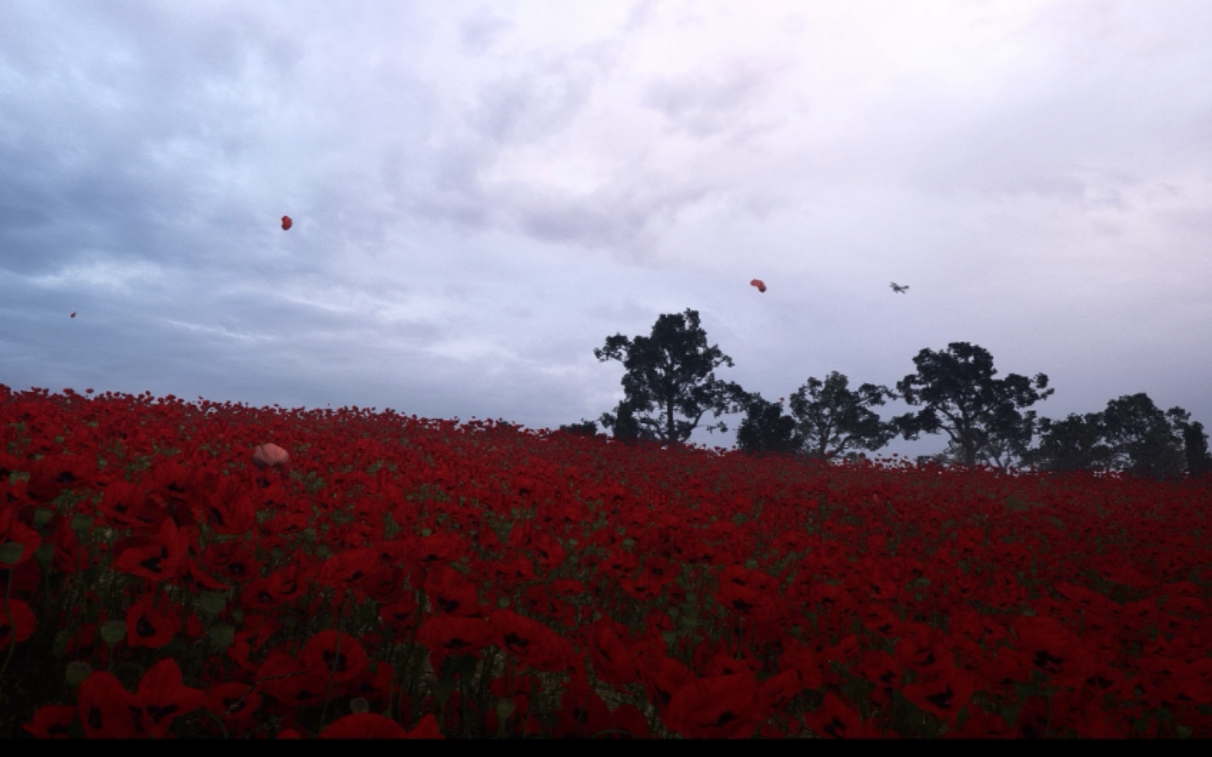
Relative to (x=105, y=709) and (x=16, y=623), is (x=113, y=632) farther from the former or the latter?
(x=105, y=709)

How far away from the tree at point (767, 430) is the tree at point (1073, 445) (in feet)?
58.1

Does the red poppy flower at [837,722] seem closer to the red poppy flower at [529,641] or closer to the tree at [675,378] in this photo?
the red poppy flower at [529,641]

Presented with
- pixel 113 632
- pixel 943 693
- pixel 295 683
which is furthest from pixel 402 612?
pixel 943 693

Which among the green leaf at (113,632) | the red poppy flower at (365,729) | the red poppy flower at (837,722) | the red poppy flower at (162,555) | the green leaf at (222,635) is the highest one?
the red poppy flower at (162,555)

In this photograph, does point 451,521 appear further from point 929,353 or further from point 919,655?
point 929,353

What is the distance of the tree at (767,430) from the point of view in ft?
88.8

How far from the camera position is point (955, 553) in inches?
224

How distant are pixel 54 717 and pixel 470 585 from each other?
1021 millimetres

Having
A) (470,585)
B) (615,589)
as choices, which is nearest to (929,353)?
(615,589)

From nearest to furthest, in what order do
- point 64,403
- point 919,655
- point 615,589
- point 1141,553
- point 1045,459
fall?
point 919,655 < point 615,589 < point 1141,553 < point 64,403 < point 1045,459

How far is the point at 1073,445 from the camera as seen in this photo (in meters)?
34.1

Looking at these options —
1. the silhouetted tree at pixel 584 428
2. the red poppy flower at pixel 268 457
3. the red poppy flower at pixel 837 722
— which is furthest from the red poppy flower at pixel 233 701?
the silhouetted tree at pixel 584 428

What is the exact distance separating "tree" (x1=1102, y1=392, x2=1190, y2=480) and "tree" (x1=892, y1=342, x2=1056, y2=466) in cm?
490

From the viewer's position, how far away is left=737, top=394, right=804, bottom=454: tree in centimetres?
2708
